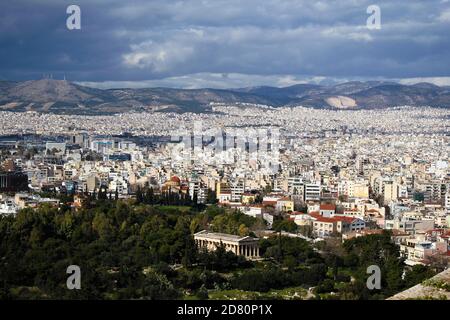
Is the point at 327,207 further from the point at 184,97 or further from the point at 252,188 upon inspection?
the point at 184,97

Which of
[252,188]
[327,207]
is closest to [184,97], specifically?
[252,188]

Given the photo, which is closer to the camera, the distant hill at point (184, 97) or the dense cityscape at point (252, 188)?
the dense cityscape at point (252, 188)

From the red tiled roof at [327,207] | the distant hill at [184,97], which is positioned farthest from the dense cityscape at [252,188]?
the distant hill at [184,97]

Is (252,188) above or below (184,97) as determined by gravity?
below

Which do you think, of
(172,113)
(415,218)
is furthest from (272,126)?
(415,218)

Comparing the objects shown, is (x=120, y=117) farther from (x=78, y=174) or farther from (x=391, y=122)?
(x=78, y=174)

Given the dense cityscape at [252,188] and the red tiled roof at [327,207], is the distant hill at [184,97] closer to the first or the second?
the dense cityscape at [252,188]

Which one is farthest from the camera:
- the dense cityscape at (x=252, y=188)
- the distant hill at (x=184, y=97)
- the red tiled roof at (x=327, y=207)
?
the distant hill at (x=184, y=97)

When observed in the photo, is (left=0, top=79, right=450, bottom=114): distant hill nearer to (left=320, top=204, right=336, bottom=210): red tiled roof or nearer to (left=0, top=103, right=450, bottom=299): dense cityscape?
(left=0, top=103, right=450, bottom=299): dense cityscape
